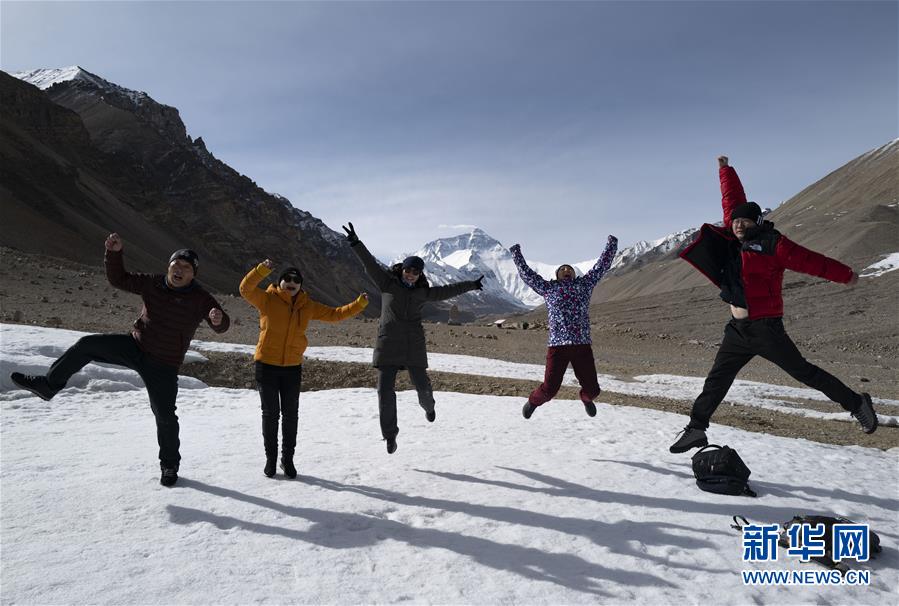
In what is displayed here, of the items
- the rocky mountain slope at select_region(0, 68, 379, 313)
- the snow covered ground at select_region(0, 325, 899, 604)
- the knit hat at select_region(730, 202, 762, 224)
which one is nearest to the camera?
the snow covered ground at select_region(0, 325, 899, 604)

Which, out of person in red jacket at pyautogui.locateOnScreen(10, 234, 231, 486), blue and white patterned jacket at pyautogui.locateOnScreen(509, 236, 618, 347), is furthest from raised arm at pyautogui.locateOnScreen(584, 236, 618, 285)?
person in red jacket at pyautogui.locateOnScreen(10, 234, 231, 486)

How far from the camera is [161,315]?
5848mm

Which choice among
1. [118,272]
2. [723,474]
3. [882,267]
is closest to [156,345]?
[118,272]

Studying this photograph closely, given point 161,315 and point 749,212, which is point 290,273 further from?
point 749,212

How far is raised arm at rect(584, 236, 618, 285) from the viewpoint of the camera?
798 centimetres

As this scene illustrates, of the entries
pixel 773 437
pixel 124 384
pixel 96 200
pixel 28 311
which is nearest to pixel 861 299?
pixel 773 437

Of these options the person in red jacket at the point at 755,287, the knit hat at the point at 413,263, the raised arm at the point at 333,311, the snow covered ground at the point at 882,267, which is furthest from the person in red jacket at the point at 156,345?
the snow covered ground at the point at 882,267

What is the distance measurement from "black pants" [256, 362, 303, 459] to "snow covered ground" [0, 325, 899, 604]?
1.42ft

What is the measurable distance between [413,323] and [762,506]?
446 cm

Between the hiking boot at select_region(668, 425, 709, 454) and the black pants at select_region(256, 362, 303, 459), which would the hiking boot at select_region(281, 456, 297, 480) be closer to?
the black pants at select_region(256, 362, 303, 459)

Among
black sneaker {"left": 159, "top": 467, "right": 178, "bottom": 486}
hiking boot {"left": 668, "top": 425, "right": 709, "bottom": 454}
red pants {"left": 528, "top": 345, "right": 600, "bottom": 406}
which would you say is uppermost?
red pants {"left": 528, "top": 345, "right": 600, "bottom": 406}

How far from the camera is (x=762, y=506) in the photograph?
5762 millimetres

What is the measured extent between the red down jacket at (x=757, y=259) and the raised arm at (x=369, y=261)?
3688 millimetres

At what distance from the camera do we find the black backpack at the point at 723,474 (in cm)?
610
